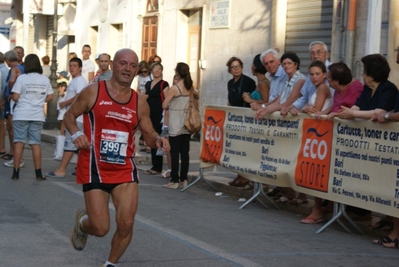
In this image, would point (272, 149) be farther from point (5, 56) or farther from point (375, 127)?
point (5, 56)

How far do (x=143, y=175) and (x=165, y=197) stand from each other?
2593 mm

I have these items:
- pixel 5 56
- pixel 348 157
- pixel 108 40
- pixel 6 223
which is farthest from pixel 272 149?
pixel 108 40

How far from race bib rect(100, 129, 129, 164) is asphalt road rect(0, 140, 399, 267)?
102cm

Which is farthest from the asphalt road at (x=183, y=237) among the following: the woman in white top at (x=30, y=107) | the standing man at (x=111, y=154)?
the woman in white top at (x=30, y=107)

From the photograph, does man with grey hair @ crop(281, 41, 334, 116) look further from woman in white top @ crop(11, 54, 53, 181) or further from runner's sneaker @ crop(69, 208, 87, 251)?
woman in white top @ crop(11, 54, 53, 181)

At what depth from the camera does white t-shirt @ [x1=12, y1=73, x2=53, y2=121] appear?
12586 mm

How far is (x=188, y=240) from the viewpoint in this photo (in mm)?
8438

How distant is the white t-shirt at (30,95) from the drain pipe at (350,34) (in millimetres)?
4751

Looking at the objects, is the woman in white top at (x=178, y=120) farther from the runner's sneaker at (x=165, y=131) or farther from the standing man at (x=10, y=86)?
the standing man at (x=10, y=86)

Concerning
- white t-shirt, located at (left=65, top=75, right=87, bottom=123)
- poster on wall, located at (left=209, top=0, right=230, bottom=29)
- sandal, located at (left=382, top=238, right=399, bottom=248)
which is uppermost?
poster on wall, located at (left=209, top=0, right=230, bottom=29)

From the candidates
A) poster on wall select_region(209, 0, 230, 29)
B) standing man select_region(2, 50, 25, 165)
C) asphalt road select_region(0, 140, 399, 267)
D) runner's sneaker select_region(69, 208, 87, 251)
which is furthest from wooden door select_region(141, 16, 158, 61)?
runner's sneaker select_region(69, 208, 87, 251)

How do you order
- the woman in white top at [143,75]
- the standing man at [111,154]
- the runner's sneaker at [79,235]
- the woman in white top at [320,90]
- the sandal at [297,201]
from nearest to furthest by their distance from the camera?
the standing man at [111,154] < the runner's sneaker at [79,235] < the woman in white top at [320,90] < the sandal at [297,201] < the woman in white top at [143,75]

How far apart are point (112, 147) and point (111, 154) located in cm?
5

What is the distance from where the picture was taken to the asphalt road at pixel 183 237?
297 inches
